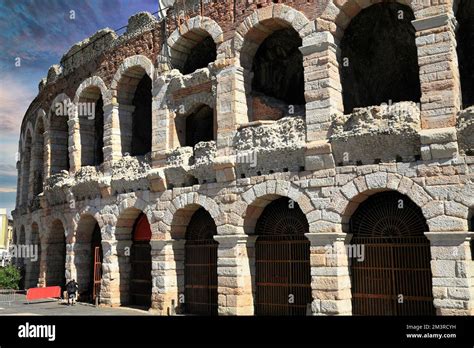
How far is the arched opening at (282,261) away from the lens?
1194cm

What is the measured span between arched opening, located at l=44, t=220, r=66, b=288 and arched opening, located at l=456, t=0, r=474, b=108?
14676 millimetres

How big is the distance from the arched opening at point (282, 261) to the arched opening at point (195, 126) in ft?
11.8

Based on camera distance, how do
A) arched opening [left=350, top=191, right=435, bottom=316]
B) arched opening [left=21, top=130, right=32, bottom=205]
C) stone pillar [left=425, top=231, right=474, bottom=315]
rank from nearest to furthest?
stone pillar [left=425, top=231, right=474, bottom=315] < arched opening [left=350, top=191, right=435, bottom=316] < arched opening [left=21, top=130, right=32, bottom=205]

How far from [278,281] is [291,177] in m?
2.56

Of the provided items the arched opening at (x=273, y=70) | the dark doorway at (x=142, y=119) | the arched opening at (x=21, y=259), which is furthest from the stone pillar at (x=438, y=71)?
the arched opening at (x=21, y=259)

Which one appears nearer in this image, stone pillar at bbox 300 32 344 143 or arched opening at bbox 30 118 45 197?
stone pillar at bbox 300 32 344 143

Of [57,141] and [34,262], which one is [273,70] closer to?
[57,141]

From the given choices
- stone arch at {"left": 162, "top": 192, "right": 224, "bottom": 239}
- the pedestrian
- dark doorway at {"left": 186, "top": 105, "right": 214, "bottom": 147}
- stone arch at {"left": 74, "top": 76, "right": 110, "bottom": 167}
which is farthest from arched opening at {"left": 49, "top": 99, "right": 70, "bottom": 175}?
stone arch at {"left": 162, "top": 192, "right": 224, "bottom": 239}

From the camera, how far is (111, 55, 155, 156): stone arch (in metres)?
16.1

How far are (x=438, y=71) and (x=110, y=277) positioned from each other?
11.0 meters

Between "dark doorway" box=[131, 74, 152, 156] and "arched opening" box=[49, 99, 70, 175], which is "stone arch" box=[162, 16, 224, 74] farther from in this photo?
"arched opening" box=[49, 99, 70, 175]

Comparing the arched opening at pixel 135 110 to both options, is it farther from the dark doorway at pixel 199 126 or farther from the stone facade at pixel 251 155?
the dark doorway at pixel 199 126

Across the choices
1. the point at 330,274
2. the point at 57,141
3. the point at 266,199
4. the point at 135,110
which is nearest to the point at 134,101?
the point at 135,110

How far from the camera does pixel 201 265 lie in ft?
46.1
